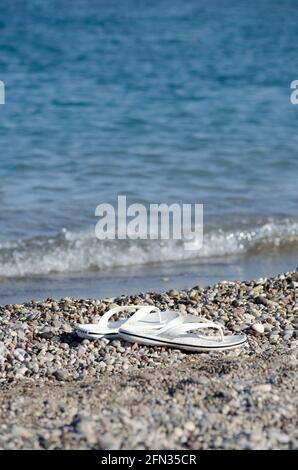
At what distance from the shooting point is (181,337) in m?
5.28

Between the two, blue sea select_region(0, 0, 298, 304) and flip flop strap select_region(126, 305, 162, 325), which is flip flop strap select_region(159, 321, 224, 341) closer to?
flip flop strap select_region(126, 305, 162, 325)

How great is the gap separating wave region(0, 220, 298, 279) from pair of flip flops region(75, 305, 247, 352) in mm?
2733

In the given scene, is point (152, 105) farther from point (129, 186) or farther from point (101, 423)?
point (101, 423)

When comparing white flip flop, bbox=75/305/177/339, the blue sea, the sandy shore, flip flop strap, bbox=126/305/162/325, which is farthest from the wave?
flip flop strap, bbox=126/305/162/325

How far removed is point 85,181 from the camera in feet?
34.9

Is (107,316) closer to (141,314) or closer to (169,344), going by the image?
→ (141,314)

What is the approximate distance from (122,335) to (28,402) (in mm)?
1189

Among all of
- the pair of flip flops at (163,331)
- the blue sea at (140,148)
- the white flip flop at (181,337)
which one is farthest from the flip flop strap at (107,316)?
the blue sea at (140,148)

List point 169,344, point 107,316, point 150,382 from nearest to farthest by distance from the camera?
1. point 150,382
2. point 169,344
3. point 107,316

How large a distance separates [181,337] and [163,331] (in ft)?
0.36

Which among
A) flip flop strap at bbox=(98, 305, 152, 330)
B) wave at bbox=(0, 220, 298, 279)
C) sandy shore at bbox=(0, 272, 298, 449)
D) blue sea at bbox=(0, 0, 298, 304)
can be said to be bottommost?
sandy shore at bbox=(0, 272, 298, 449)

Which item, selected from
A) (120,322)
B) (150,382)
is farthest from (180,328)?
(150,382)

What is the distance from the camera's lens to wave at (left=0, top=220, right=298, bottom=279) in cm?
824

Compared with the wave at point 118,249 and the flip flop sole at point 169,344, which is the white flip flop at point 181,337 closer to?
the flip flop sole at point 169,344
